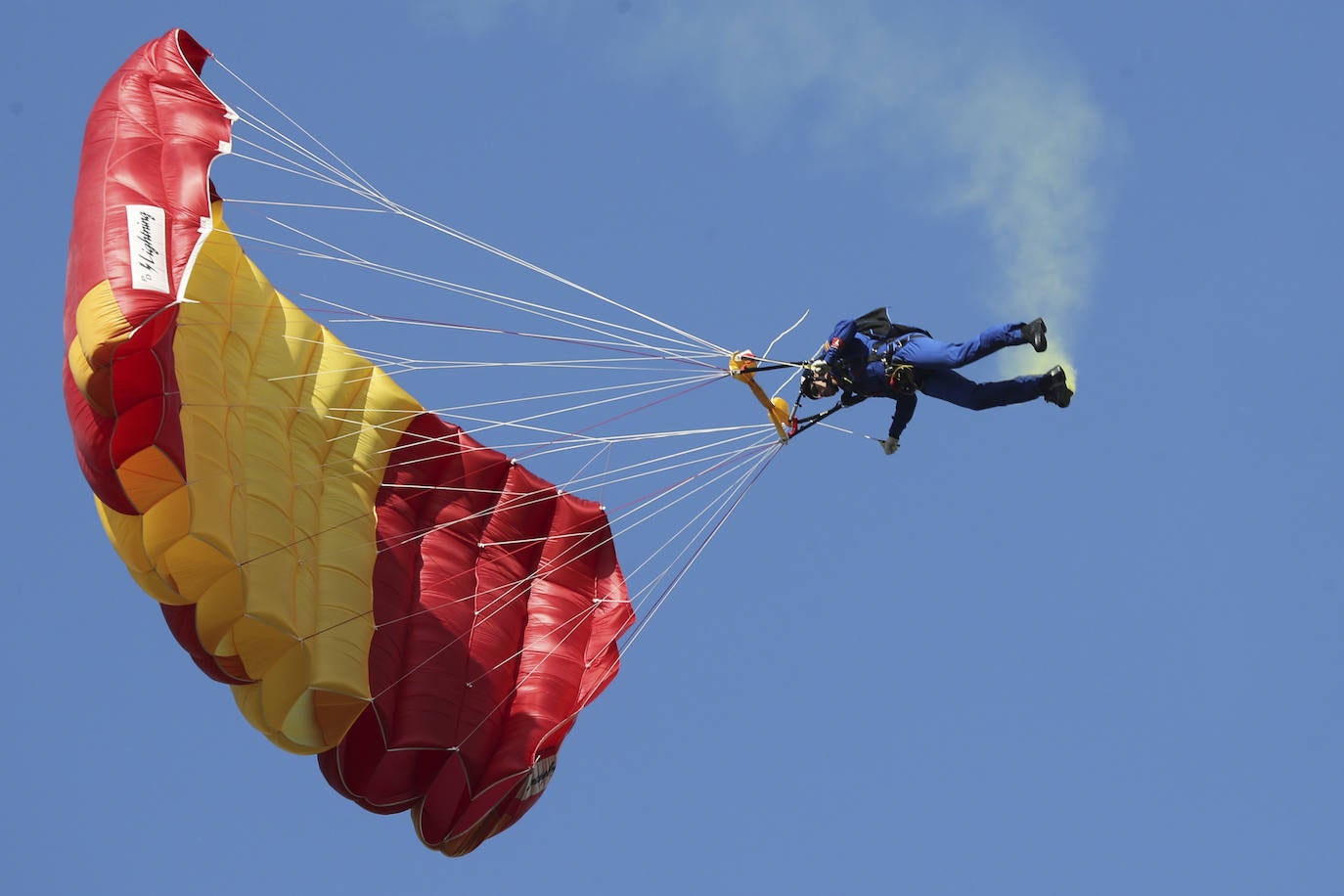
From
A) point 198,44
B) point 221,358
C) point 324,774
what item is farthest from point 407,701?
Answer: point 198,44

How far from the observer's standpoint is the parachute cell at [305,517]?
12.1m

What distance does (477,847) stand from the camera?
46.7 feet

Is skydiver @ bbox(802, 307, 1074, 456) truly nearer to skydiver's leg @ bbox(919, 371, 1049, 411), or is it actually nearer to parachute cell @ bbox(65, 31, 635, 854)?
skydiver's leg @ bbox(919, 371, 1049, 411)

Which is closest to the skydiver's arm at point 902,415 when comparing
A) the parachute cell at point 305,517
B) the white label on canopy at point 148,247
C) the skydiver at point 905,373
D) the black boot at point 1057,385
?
the skydiver at point 905,373

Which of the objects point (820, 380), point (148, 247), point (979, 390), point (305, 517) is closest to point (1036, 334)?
point (979, 390)

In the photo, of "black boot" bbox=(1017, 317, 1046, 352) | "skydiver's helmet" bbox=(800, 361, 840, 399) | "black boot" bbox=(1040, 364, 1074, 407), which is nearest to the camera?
"black boot" bbox=(1017, 317, 1046, 352)

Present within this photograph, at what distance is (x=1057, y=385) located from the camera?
11906mm

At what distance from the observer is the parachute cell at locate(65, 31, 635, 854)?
12102mm

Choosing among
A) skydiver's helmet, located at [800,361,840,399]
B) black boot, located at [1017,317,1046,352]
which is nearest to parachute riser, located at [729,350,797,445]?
skydiver's helmet, located at [800,361,840,399]

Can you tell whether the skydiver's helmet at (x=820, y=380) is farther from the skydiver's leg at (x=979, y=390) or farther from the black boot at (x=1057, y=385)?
the black boot at (x=1057, y=385)

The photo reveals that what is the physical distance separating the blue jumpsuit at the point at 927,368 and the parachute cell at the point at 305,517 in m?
2.96

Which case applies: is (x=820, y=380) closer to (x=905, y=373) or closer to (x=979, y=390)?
(x=905, y=373)

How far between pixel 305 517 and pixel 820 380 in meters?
3.56

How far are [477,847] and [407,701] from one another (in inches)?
50.3
